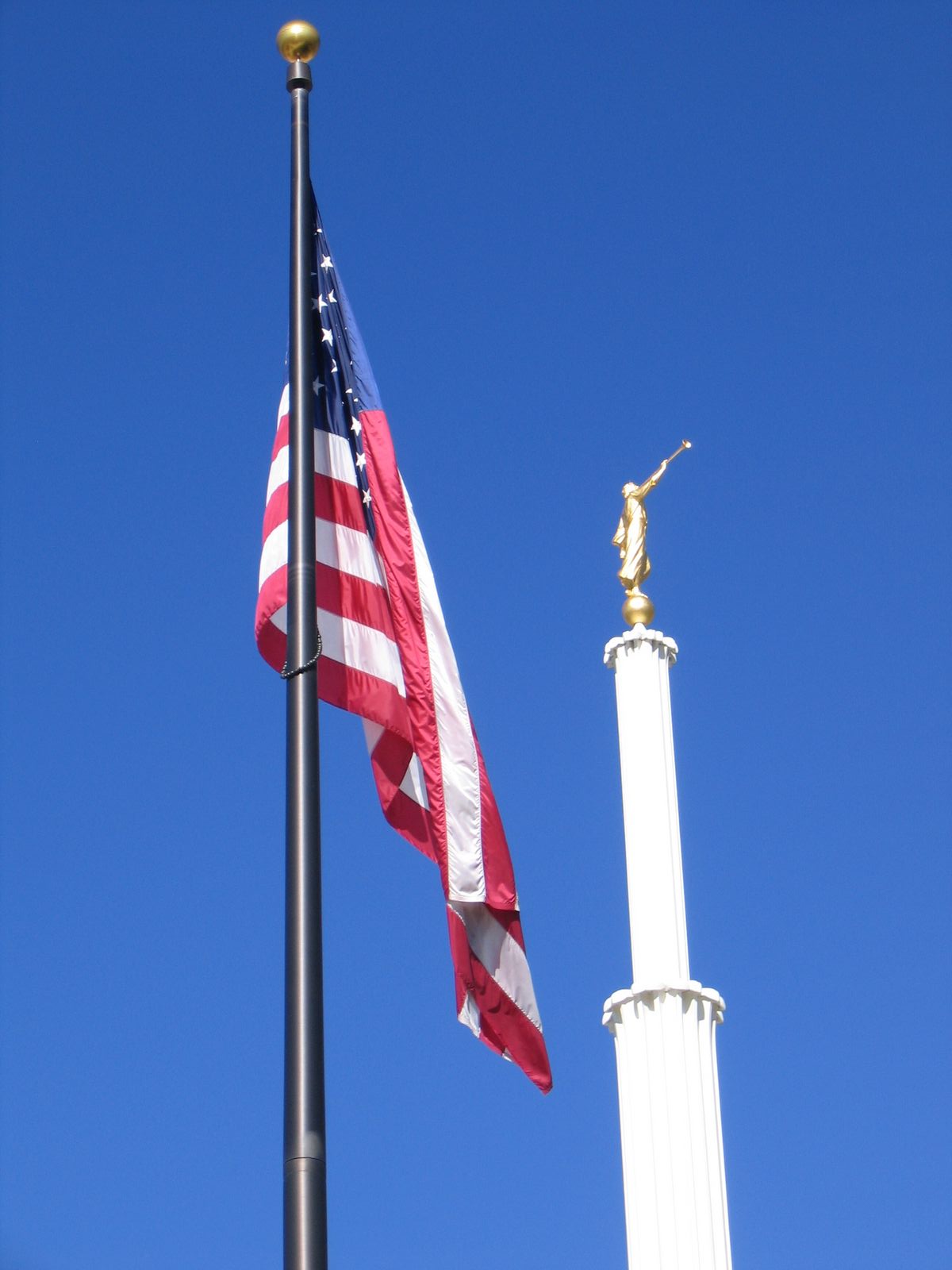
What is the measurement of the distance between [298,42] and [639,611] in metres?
11.1

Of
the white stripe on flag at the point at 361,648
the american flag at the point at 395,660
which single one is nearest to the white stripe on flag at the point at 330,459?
the american flag at the point at 395,660

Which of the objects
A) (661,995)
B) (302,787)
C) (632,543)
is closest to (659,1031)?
(661,995)

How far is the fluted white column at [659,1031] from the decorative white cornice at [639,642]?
1 centimetres

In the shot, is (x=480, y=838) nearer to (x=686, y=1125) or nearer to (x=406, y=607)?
(x=406, y=607)

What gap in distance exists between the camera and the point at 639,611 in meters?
22.2

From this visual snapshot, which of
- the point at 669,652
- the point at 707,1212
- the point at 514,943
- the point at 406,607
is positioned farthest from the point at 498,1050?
the point at 669,652

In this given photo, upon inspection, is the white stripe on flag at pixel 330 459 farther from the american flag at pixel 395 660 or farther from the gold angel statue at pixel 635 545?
the gold angel statue at pixel 635 545

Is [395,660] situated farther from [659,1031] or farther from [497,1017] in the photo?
[659,1031]

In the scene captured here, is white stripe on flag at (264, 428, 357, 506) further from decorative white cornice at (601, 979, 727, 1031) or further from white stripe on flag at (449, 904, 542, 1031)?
decorative white cornice at (601, 979, 727, 1031)

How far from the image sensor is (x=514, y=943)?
40.3 ft

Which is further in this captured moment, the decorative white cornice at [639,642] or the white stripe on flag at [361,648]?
the decorative white cornice at [639,642]

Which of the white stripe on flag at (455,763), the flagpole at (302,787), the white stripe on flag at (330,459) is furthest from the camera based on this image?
the white stripe on flag at (330,459)

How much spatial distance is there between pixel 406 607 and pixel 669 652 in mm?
10223

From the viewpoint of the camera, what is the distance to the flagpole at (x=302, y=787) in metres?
8.63
